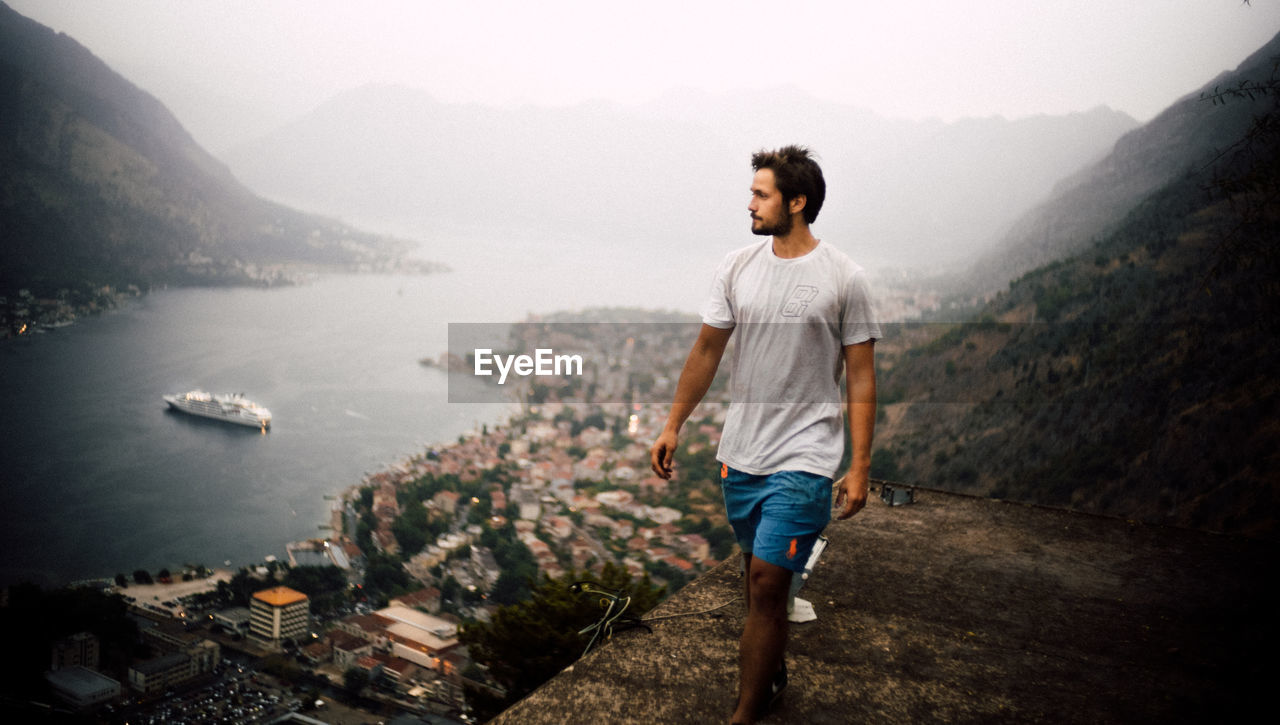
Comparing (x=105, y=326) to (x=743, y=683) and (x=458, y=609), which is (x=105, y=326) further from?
(x=743, y=683)


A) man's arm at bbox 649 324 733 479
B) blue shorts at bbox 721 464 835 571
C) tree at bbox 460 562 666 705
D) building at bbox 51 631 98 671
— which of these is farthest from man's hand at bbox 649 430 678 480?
building at bbox 51 631 98 671

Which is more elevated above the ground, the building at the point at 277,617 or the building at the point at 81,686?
the building at the point at 277,617

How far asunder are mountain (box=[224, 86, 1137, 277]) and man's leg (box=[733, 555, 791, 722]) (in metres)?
23.7

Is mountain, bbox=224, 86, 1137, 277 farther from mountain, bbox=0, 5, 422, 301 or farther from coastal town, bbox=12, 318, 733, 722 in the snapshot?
coastal town, bbox=12, 318, 733, 722

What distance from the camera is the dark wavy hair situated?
1470 millimetres

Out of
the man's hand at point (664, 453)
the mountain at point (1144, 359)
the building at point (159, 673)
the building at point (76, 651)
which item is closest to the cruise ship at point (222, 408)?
the building at point (76, 651)

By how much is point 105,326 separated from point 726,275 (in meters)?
22.0

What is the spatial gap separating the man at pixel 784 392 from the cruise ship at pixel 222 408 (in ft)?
72.9

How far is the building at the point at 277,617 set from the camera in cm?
1040

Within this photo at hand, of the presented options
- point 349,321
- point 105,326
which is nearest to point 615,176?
point 349,321

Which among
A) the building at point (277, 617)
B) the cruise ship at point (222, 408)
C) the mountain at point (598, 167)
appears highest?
the mountain at point (598, 167)

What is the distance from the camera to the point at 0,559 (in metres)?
14.3

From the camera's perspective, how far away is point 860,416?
1.44m

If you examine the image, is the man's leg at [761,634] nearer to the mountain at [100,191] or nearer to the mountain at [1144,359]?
the mountain at [1144,359]
